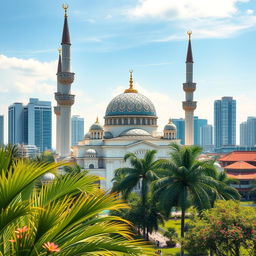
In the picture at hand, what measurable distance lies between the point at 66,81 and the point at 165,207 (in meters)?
40.6

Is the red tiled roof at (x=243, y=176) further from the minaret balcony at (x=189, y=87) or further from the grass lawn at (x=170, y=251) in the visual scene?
the grass lawn at (x=170, y=251)

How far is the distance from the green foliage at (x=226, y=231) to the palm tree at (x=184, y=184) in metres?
3.14

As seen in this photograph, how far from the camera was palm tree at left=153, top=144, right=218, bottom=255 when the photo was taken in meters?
23.0

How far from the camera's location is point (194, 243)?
778 inches

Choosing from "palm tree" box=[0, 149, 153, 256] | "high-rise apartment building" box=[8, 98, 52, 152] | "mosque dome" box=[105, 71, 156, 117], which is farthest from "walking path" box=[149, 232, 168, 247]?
"high-rise apartment building" box=[8, 98, 52, 152]

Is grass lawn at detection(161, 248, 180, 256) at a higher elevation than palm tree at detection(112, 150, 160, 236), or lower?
lower

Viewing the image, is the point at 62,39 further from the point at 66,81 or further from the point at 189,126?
the point at 189,126

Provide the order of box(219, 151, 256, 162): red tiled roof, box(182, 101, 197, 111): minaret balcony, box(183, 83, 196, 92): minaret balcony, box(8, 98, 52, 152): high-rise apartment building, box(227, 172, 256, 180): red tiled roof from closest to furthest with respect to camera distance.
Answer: box(227, 172, 256, 180): red tiled roof
box(182, 101, 197, 111): minaret balcony
box(183, 83, 196, 92): minaret balcony
box(219, 151, 256, 162): red tiled roof
box(8, 98, 52, 152): high-rise apartment building

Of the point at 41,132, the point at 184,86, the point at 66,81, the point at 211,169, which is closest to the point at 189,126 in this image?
the point at 184,86

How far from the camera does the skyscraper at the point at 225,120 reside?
192 meters

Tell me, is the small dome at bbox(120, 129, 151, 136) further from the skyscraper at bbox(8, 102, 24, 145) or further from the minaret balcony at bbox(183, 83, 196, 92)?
the skyscraper at bbox(8, 102, 24, 145)

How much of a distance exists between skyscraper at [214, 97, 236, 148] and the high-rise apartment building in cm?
7952

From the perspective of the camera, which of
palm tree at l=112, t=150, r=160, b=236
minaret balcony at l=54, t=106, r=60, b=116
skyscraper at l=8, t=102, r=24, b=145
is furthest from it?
skyscraper at l=8, t=102, r=24, b=145

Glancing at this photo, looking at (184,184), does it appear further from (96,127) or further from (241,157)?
(241,157)
